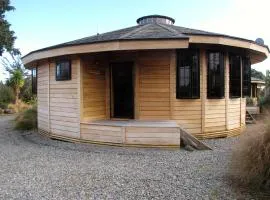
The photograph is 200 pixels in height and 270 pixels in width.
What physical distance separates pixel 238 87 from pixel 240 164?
565 centimetres

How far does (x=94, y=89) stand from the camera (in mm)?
8266

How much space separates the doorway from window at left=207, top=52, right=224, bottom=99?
90.3 inches

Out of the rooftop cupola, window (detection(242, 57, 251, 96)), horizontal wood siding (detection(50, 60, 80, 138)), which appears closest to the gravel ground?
horizontal wood siding (detection(50, 60, 80, 138))

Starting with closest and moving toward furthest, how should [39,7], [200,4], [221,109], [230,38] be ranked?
[230,38]
[221,109]
[200,4]
[39,7]

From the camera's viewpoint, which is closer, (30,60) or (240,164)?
(240,164)

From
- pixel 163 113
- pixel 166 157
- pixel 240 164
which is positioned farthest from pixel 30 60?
pixel 240 164

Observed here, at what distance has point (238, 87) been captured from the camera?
9.12 m

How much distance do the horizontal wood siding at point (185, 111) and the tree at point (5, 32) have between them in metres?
20.1

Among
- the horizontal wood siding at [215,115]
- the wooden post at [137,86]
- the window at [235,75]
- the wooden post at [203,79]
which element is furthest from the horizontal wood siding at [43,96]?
the window at [235,75]

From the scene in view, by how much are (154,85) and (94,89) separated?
5.88ft

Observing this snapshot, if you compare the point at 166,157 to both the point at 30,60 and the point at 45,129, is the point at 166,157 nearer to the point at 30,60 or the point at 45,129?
the point at 45,129

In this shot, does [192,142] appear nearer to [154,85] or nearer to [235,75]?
[154,85]

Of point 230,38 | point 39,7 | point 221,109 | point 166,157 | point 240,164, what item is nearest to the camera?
point 240,164

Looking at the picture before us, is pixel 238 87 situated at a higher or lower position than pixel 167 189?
higher
